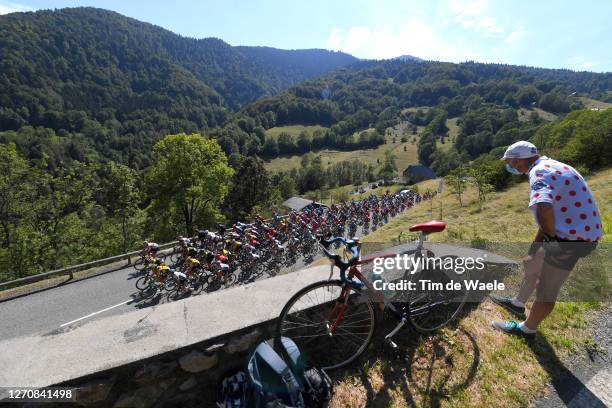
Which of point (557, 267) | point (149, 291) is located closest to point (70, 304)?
point (149, 291)

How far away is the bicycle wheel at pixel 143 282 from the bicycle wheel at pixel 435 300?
42.7ft

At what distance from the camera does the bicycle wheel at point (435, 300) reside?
12.0ft

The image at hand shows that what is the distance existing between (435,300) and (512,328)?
904mm

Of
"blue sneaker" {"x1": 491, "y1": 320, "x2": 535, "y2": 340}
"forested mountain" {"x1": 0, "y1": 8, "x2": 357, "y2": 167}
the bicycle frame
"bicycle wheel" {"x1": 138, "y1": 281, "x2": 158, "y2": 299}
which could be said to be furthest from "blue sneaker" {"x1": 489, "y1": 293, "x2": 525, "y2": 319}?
"forested mountain" {"x1": 0, "y1": 8, "x2": 357, "y2": 167}

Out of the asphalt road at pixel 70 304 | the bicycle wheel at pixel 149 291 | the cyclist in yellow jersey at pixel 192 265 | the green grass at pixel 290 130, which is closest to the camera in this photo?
the asphalt road at pixel 70 304

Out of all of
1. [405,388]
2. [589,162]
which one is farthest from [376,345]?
[589,162]

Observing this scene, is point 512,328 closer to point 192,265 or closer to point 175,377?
point 175,377

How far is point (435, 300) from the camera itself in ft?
12.6

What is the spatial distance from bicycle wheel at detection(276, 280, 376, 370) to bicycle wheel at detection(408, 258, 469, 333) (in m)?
0.59

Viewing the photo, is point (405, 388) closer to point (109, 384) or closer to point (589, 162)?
point (109, 384)

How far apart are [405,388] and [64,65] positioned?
795 feet

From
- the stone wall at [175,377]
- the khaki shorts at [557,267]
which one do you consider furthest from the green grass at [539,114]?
the stone wall at [175,377]

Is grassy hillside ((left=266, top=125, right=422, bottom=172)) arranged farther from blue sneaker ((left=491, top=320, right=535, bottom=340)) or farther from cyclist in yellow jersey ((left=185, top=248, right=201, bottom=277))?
blue sneaker ((left=491, top=320, right=535, bottom=340))

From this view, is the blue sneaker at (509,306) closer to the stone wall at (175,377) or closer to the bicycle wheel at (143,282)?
the stone wall at (175,377)
